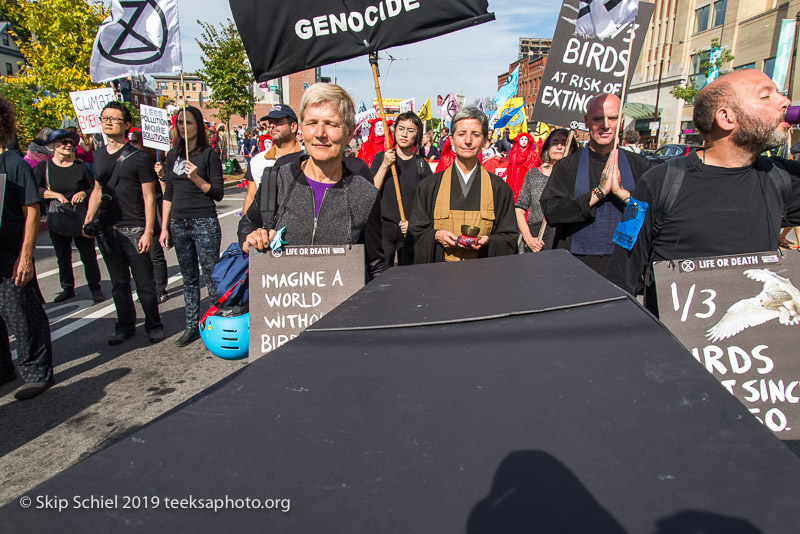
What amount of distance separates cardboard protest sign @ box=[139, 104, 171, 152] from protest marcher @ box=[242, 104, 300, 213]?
2.63 meters

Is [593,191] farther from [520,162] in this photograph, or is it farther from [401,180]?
[520,162]

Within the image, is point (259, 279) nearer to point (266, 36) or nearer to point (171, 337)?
point (266, 36)

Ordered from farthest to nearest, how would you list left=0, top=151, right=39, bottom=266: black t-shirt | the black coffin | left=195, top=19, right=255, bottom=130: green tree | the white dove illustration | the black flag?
left=195, top=19, right=255, bottom=130: green tree
left=0, top=151, right=39, bottom=266: black t-shirt
the black flag
the white dove illustration
the black coffin

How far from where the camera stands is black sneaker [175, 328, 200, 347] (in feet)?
16.1

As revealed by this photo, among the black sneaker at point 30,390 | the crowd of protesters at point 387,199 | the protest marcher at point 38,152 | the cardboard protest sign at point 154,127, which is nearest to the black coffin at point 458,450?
the crowd of protesters at point 387,199

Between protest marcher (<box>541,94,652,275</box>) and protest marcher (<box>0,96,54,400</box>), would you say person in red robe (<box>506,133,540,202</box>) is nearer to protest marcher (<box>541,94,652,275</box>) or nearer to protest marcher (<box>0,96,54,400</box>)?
protest marcher (<box>541,94,652,275</box>)

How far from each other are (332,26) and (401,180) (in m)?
2.65

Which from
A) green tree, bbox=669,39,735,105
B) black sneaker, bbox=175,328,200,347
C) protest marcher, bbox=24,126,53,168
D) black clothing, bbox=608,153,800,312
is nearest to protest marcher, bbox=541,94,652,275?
black clothing, bbox=608,153,800,312

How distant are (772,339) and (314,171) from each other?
2.13 metres

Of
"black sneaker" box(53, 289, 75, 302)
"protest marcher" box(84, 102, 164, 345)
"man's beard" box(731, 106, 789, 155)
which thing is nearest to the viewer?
"man's beard" box(731, 106, 789, 155)

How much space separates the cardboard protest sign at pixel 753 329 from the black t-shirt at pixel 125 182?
15.0 feet

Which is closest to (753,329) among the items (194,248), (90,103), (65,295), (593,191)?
(593,191)

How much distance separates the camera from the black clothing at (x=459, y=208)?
126 inches

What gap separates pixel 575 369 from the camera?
96cm
